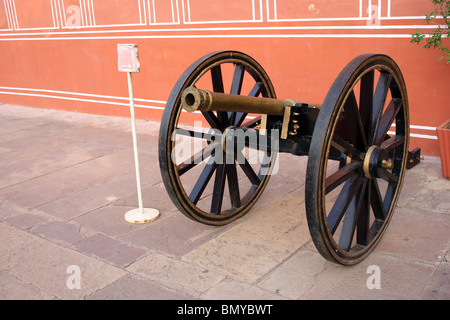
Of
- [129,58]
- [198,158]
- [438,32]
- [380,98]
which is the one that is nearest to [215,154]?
[198,158]

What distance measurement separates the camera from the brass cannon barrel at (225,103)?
8.49 feet


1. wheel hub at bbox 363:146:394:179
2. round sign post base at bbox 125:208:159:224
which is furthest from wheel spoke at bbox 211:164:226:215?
wheel hub at bbox 363:146:394:179

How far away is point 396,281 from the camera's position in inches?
105

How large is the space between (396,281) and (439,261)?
14.2 inches

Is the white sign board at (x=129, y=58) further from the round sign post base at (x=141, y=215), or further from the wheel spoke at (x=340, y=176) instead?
the wheel spoke at (x=340, y=176)

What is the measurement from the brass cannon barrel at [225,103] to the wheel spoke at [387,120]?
0.54m

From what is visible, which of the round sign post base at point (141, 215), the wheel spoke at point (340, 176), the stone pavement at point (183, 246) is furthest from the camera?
the round sign post base at point (141, 215)

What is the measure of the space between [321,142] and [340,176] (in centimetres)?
33

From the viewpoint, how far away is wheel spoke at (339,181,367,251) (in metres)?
2.71

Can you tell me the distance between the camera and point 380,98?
295 cm

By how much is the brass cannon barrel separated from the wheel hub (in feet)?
1.96

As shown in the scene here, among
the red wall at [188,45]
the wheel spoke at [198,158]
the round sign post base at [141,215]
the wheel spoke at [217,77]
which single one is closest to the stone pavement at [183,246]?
the round sign post base at [141,215]

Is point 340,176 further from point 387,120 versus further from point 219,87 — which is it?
point 219,87
